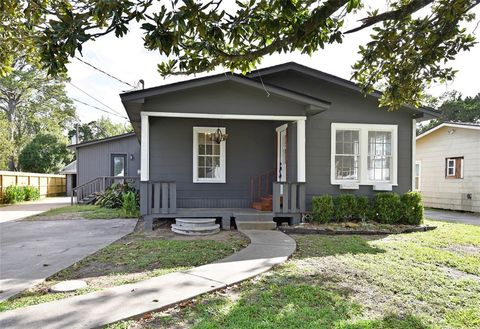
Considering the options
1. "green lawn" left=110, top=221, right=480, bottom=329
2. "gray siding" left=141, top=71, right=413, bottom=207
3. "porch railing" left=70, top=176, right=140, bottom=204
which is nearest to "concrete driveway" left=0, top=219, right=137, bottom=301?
"gray siding" left=141, top=71, right=413, bottom=207

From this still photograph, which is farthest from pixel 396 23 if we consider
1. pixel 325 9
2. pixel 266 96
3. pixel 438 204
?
pixel 438 204

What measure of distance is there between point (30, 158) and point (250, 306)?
29652 mm

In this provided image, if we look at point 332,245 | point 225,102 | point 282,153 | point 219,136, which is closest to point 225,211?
point 219,136

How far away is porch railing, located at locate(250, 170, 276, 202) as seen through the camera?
966cm

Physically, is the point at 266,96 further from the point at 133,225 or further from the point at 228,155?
the point at 133,225

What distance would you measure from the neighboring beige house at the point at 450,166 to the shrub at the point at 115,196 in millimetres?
10827

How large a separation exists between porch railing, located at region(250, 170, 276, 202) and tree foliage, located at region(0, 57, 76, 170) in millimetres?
24570

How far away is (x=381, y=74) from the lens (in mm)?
5938

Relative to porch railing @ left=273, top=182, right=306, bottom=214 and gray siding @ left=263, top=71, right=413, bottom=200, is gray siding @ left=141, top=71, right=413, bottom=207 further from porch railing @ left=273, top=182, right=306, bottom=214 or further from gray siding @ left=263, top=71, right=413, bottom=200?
porch railing @ left=273, top=182, right=306, bottom=214

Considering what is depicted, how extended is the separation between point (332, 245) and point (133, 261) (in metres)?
3.51

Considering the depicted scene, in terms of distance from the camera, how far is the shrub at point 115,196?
501 inches

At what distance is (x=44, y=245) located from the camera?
633 cm

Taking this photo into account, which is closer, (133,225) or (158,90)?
(158,90)

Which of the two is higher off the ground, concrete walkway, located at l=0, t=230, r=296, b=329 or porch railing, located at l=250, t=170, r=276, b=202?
porch railing, located at l=250, t=170, r=276, b=202
